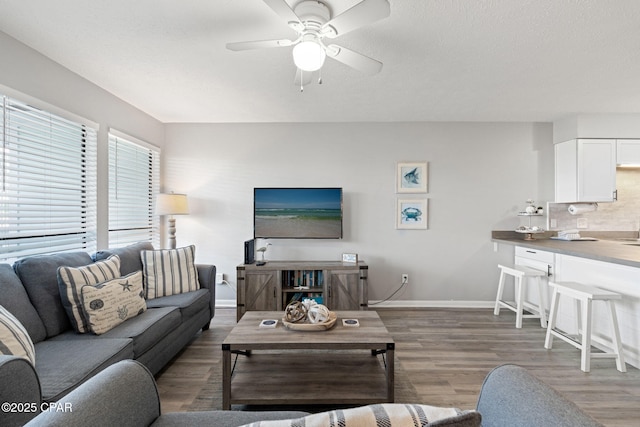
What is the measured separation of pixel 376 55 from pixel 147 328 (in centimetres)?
256

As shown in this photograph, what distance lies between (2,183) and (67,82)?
1.04 m

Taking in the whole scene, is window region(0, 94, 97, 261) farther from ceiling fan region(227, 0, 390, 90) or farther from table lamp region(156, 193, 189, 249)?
ceiling fan region(227, 0, 390, 90)

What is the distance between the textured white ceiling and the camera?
1.81 m

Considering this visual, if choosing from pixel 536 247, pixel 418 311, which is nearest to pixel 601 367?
pixel 536 247

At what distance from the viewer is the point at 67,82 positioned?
2578 millimetres

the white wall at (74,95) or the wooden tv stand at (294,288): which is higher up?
the white wall at (74,95)

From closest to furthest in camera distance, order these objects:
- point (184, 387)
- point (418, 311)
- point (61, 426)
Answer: point (61, 426), point (184, 387), point (418, 311)

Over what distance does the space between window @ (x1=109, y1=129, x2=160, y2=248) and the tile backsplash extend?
511 cm

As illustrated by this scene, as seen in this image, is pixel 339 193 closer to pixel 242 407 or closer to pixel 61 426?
pixel 242 407

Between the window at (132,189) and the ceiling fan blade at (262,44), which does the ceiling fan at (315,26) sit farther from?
the window at (132,189)

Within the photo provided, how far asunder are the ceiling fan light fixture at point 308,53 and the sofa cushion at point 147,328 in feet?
6.49

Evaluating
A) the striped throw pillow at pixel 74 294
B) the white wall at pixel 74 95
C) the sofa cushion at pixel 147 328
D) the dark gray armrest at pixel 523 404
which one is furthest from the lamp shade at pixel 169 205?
the dark gray armrest at pixel 523 404

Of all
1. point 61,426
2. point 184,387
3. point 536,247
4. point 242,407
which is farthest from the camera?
point 536,247

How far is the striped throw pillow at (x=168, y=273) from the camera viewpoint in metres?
2.85
